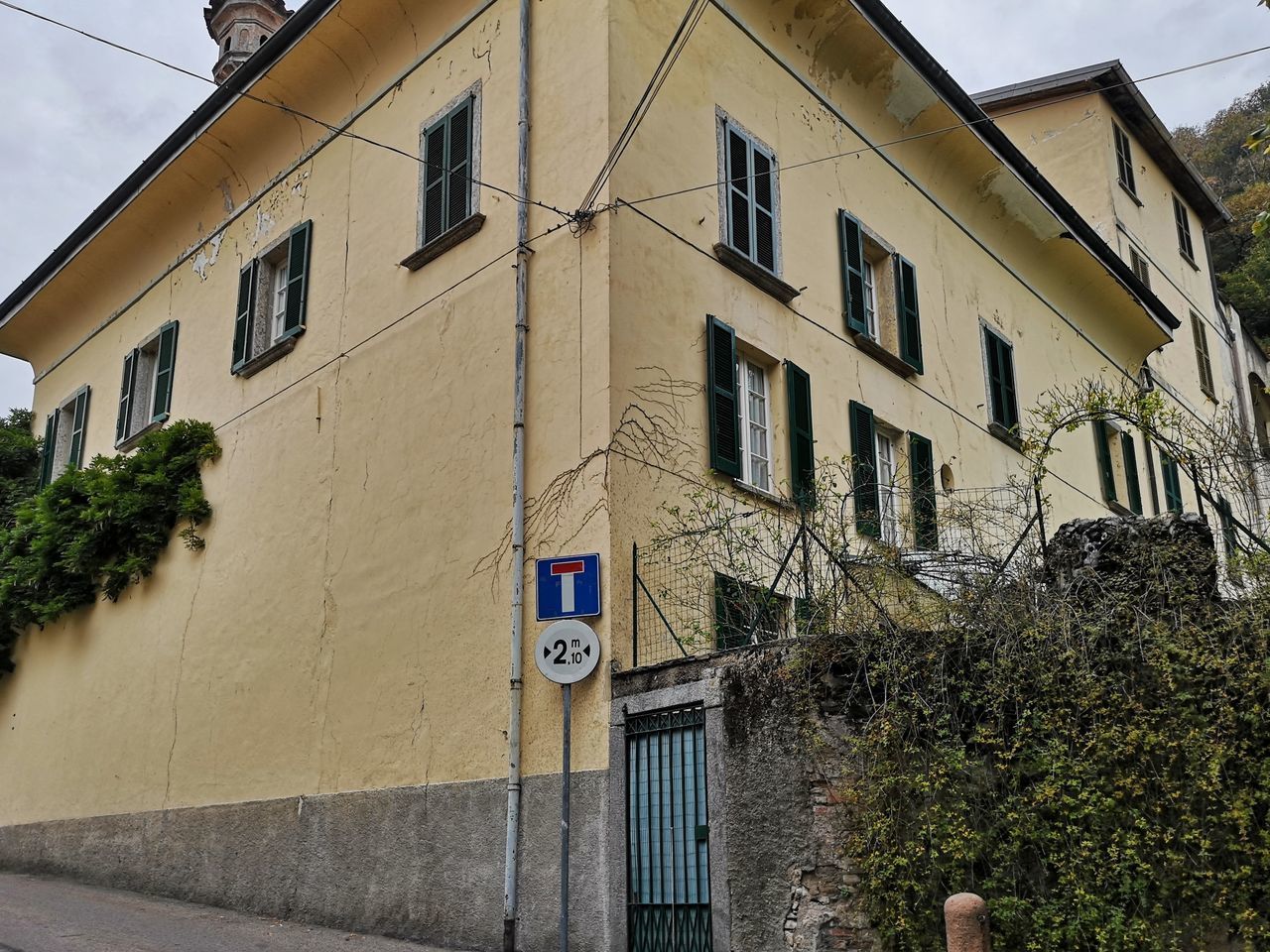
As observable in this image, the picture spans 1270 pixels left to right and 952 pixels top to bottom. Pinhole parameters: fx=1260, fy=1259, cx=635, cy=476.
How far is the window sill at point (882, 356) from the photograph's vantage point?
517 inches

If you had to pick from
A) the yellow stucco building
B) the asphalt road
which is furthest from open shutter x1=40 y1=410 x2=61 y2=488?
the asphalt road

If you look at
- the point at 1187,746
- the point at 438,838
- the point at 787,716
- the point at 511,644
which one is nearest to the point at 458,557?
the point at 511,644

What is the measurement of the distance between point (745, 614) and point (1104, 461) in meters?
11.7

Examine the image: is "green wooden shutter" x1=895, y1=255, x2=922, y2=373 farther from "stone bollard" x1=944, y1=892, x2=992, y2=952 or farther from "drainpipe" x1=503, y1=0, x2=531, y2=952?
"stone bollard" x1=944, y1=892, x2=992, y2=952

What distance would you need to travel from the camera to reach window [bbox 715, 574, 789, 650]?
29.2 feet

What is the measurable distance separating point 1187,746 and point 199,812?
947 cm

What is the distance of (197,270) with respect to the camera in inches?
627

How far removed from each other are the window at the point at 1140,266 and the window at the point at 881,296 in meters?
10.2

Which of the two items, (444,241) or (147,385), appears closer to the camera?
(444,241)

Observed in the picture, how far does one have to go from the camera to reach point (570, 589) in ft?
30.0

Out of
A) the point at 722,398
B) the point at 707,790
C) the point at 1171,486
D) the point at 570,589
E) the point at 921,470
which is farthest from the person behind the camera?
the point at 1171,486

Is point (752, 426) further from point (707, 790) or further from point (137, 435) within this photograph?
point (137, 435)

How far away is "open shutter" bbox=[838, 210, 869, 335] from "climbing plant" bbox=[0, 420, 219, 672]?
7.27 m

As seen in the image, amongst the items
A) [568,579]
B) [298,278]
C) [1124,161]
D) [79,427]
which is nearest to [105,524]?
[79,427]
